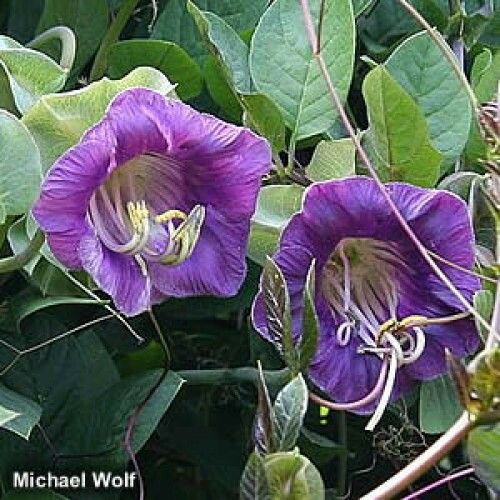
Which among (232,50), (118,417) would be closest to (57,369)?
(118,417)

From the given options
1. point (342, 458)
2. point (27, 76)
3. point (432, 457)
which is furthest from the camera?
point (342, 458)

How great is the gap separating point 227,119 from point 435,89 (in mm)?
89

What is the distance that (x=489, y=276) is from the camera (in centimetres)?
42

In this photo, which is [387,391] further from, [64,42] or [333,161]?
[64,42]

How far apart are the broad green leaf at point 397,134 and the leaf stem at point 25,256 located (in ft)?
0.39

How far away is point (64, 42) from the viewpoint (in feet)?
1.53

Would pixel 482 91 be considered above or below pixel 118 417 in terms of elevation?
above

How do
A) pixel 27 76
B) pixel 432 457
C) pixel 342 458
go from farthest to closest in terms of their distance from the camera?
pixel 342 458 < pixel 27 76 < pixel 432 457

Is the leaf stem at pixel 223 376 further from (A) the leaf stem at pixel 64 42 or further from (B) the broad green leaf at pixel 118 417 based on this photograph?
(A) the leaf stem at pixel 64 42

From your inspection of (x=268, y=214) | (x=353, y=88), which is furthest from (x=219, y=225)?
(x=353, y=88)

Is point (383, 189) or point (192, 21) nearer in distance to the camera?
point (383, 189)

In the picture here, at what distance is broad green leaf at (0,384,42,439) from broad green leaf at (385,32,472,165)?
172 millimetres

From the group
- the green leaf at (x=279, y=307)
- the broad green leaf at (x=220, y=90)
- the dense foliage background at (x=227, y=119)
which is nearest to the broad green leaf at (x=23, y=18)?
the dense foliage background at (x=227, y=119)

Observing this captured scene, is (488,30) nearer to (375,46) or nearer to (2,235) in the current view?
(375,46)
